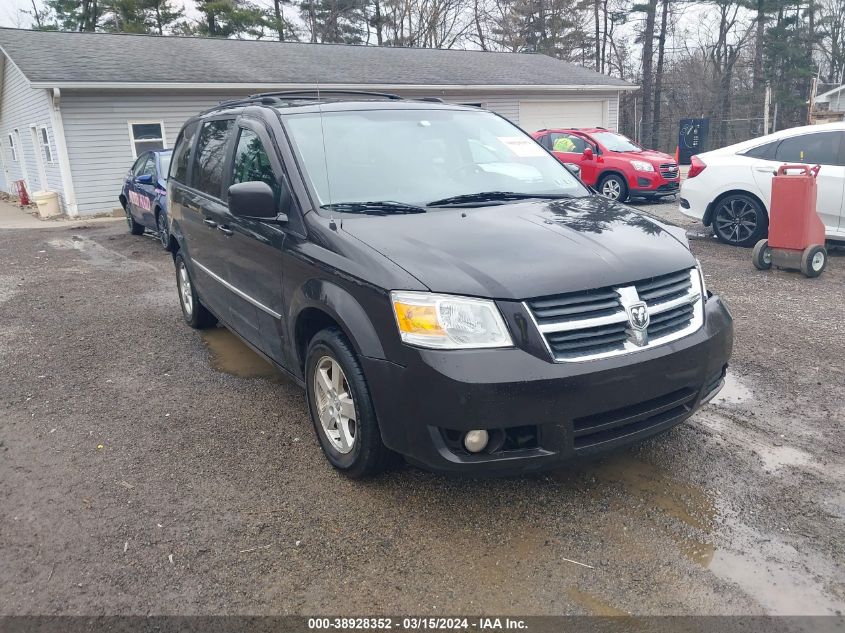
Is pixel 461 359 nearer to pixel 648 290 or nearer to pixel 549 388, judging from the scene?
pixel 549 388

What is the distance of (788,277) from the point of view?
7.73 m

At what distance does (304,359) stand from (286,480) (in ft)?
2.18

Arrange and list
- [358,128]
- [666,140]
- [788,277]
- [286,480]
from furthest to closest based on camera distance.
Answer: [666,140] < [788,277] < [358,128] < [286,480]

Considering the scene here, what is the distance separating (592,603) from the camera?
2.62 meters

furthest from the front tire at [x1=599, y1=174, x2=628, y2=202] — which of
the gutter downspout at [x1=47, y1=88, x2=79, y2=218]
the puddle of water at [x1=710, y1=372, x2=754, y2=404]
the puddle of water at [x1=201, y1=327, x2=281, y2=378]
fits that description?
the gutter downspout at [x1=47, y1=88, x2=79, y2=218]

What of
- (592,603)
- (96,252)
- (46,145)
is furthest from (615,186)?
(46,145)

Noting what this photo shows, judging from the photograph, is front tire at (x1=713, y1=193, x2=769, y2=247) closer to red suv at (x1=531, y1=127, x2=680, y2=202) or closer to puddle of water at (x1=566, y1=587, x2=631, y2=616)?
red suv at (x1=531, y1=127, x2=680, y2=202)

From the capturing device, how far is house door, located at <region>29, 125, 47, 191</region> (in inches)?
742

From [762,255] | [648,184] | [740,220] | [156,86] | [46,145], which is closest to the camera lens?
[762,255]

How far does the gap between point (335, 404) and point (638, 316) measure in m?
1.55

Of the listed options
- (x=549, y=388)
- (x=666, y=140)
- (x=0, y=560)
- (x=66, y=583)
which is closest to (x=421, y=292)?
(x=549, y=388)

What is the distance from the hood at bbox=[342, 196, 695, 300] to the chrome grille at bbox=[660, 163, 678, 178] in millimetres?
12005

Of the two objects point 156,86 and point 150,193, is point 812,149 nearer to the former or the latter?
point 150,193

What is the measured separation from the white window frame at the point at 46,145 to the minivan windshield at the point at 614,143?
13.4m
